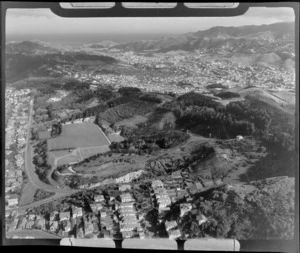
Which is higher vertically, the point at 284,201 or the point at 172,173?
the point at 172,173

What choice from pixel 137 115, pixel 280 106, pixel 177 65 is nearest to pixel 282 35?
pixel 280 106

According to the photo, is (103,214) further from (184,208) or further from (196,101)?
(196,101)

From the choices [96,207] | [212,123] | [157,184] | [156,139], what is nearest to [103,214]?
[96,207]

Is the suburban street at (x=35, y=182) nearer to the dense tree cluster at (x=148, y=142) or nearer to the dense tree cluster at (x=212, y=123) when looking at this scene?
the dense tree cluster at (x=148, y=142)

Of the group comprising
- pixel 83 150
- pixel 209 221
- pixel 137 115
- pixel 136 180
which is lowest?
pixel 209 221

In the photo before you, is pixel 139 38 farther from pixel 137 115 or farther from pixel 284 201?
pixel 284 201

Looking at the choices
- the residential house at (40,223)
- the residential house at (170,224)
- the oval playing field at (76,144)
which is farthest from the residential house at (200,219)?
the residential house at (40,223)

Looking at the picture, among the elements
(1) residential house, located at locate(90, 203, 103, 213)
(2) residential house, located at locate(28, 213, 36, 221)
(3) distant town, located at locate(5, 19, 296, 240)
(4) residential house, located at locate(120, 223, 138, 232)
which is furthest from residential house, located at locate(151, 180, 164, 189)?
(2) residential house, located at locate(28, 213, 36, 221)
